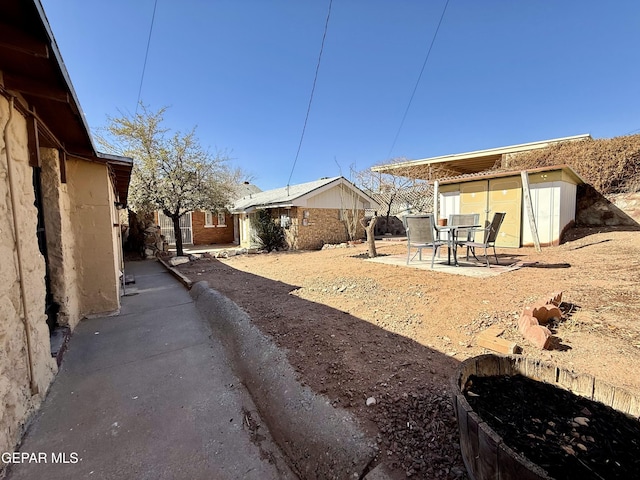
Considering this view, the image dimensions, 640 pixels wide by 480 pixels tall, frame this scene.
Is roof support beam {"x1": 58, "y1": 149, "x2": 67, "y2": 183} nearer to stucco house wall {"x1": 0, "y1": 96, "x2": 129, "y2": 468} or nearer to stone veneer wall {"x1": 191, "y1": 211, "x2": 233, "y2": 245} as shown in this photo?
stucco house wall {"x1": 0, "y1": 96, "x2": 129, "y2": 468}

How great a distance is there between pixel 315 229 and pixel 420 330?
441 inches

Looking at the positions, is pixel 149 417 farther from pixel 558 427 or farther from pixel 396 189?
pixel 396 189

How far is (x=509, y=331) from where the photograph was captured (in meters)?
2.89

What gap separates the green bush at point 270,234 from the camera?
1383 cm

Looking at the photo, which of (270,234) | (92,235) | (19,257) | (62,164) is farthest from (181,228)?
(19,257)

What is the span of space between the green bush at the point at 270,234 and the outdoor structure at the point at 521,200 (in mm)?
8171

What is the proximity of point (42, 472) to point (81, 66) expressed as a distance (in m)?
6.83

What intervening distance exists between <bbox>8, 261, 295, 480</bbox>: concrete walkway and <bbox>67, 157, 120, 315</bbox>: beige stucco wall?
2.93 ft

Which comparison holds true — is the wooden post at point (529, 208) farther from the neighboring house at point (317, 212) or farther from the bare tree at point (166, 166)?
the bare tree at point (166, 166)

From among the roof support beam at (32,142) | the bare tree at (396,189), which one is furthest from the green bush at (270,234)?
the roof support beam at (32,142)

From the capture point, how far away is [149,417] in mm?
2102

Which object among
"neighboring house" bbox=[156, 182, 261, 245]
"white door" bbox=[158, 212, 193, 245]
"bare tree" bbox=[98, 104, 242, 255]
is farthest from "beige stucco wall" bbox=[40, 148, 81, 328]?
"white door" bbox=[158, 212, 193, 245]

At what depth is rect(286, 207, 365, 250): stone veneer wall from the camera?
1340 cm

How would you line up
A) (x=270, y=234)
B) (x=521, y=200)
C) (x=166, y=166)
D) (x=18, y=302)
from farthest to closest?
(x=270, y=234)
(x=166, y=166)
(x=521, y=200)
(x=18, y=302)
